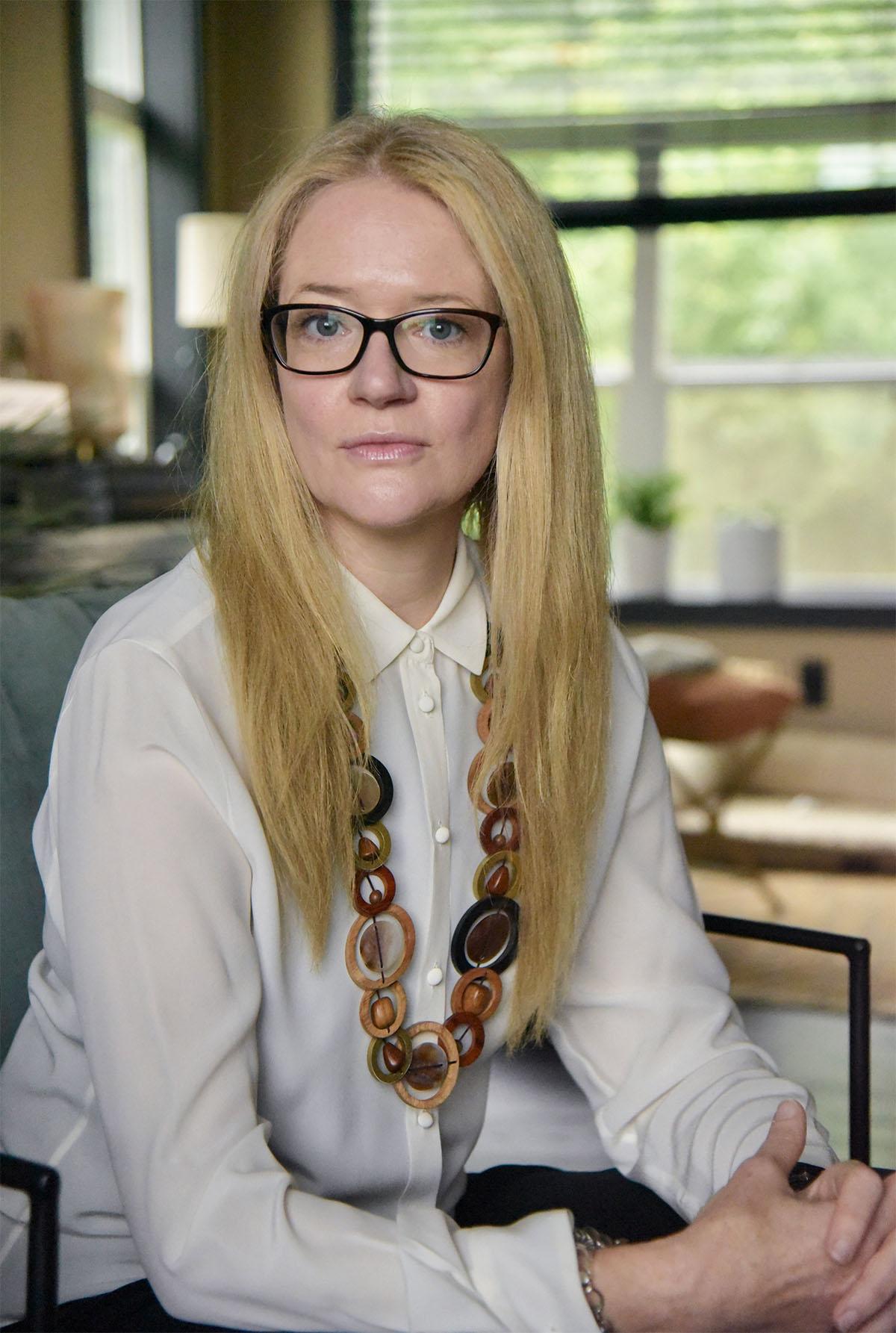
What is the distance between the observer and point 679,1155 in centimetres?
130

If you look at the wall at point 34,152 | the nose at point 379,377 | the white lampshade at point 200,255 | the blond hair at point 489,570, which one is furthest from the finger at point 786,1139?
the white lampshade at point 200,255

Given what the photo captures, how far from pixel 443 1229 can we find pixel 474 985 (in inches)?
11.1

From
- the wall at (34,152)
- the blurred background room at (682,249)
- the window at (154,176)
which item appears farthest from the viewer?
the window at (154,176)

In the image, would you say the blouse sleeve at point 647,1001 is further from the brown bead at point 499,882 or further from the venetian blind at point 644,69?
the venetian blind at point 644,69

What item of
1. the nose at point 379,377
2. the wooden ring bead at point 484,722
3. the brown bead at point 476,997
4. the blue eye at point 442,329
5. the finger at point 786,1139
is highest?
the blue eye at point 442,329

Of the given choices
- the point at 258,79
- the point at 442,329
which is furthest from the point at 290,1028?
the point at 258,79

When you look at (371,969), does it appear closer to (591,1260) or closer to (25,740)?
(591,1260)

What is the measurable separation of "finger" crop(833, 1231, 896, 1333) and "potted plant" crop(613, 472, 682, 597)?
4741 mm

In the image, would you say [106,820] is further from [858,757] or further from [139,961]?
[858,757]

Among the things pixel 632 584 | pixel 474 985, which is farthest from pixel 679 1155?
pixel 632 584

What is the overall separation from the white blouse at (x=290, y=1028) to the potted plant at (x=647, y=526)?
168 inches

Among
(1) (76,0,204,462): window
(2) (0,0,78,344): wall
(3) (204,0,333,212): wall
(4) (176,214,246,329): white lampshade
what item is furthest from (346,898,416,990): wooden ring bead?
(3) (204,0,333,212): wall

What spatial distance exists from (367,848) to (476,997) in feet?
0.61

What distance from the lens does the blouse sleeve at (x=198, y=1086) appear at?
0.99m
